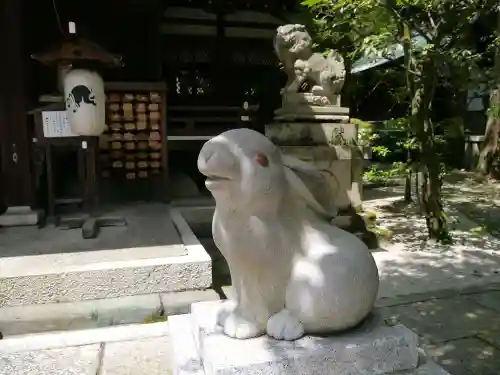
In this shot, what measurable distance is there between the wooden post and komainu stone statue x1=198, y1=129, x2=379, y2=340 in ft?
16.7

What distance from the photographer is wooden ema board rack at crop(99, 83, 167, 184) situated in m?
7.34

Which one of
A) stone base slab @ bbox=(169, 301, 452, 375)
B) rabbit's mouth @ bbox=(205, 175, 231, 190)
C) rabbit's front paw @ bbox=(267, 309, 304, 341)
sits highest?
rabbit's mouth @ bbox=(205, 175, 231, 190)

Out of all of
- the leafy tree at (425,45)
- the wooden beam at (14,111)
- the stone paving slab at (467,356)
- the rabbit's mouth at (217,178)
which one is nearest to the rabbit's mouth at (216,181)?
the rabbit's mouth at (217,178)

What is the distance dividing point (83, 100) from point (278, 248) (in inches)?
168

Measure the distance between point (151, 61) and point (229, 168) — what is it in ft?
22.9

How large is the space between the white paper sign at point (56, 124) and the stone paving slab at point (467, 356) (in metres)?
4.83

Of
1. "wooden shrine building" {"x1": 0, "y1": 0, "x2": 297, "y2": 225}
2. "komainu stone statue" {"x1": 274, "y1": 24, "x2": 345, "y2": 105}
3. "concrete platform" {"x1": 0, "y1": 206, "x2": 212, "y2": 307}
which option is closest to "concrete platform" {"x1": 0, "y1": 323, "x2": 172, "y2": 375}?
"concrete platform" {"x1": 0, "y1": 206, "x2": 212, "y2": 307}

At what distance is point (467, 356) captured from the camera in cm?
Result: 310

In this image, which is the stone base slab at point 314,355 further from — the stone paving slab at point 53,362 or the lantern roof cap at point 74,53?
the lantern roof cap at point 74,53

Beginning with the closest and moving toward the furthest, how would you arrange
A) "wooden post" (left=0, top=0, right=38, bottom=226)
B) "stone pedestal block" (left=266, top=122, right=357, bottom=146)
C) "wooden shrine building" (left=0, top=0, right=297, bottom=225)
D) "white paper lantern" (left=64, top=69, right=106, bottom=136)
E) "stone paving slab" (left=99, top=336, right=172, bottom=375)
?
"stone paving slab" (left=99, top=336, right=172, bottom=375) → "white paper lantern" (left=64, top=69, right=106, bottom=136) → "stone pedestal block" (left=266, top=122, right=357, bottom=146) → "wooden post" (left=0, top=0, right=38, bottom=226) → "wooden shrine building" (left=0, top=0, right=297, bottom=225)

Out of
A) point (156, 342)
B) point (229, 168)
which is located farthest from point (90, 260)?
point (229, 168)

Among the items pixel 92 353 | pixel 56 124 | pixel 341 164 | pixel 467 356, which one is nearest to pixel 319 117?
pixel 341 164

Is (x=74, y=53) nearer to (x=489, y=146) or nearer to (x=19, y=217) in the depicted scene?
(x=19, y=217)

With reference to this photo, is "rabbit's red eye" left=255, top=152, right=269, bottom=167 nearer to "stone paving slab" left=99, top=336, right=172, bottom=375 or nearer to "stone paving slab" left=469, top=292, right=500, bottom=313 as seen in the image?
"stone paving slab" left=99, top=336, right=172, bottom=375
